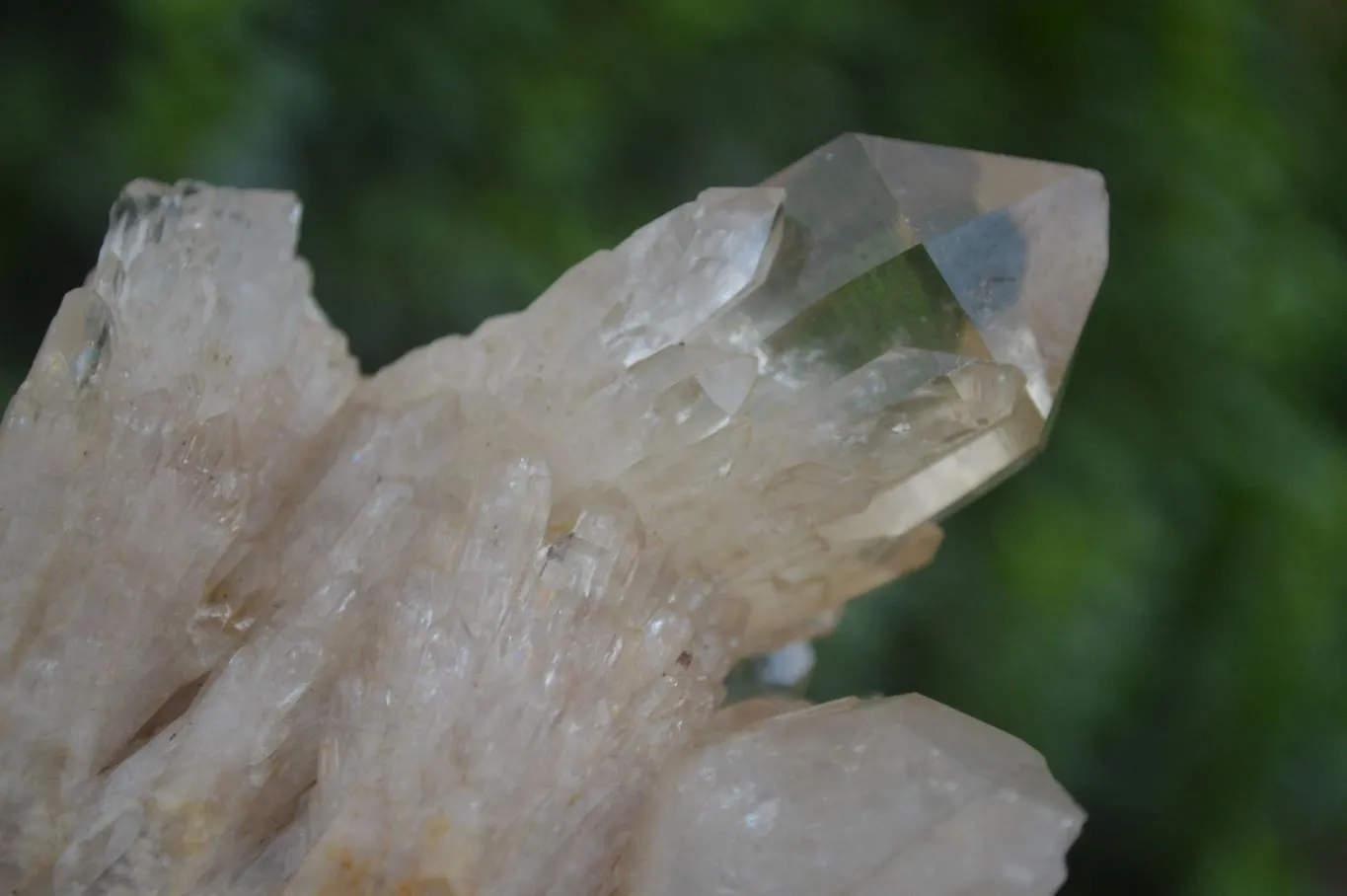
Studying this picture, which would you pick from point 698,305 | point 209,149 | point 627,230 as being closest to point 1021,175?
point 698,305

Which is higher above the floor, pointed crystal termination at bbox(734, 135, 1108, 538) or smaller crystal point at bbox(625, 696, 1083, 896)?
pointed crystal termination at bbox(734, 135, 1108, 538)

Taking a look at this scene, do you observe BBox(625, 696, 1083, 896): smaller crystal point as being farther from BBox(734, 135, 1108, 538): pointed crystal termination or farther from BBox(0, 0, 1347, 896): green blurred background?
BBox(0, 0, 1347, 896): green blurred background

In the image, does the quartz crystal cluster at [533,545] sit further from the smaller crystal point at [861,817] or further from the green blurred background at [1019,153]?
the green blurred background at [1019,153]

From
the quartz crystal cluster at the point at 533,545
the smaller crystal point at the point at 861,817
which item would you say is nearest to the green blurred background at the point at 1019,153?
the quartz crystal cluster at the point at 533,545

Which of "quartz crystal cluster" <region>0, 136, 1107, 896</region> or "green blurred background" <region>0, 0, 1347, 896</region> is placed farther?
"green blurred background" <region>0, 0, 1347, 896</region>

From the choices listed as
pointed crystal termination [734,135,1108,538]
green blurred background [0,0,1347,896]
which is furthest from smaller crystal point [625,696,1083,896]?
green blurred background [0,0,1347,896]

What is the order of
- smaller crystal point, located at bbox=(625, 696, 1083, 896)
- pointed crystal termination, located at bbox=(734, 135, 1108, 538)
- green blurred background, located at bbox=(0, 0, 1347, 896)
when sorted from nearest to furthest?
smaller crystal point, located at bbox=(625, 696, 1083, 896)
pointed crystal termination, located at bbox=(734, 135, 1108, 538)
green blurred background, located at bbox=(0, 0, 1347, 896)

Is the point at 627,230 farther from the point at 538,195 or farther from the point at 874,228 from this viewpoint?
the point at 874,228

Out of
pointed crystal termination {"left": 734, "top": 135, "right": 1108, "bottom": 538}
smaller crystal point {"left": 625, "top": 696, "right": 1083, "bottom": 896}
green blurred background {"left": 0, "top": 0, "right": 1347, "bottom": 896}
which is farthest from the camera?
green blurred background {"left": 0, "top": 0, "right": 1347, "bottom": 896}
